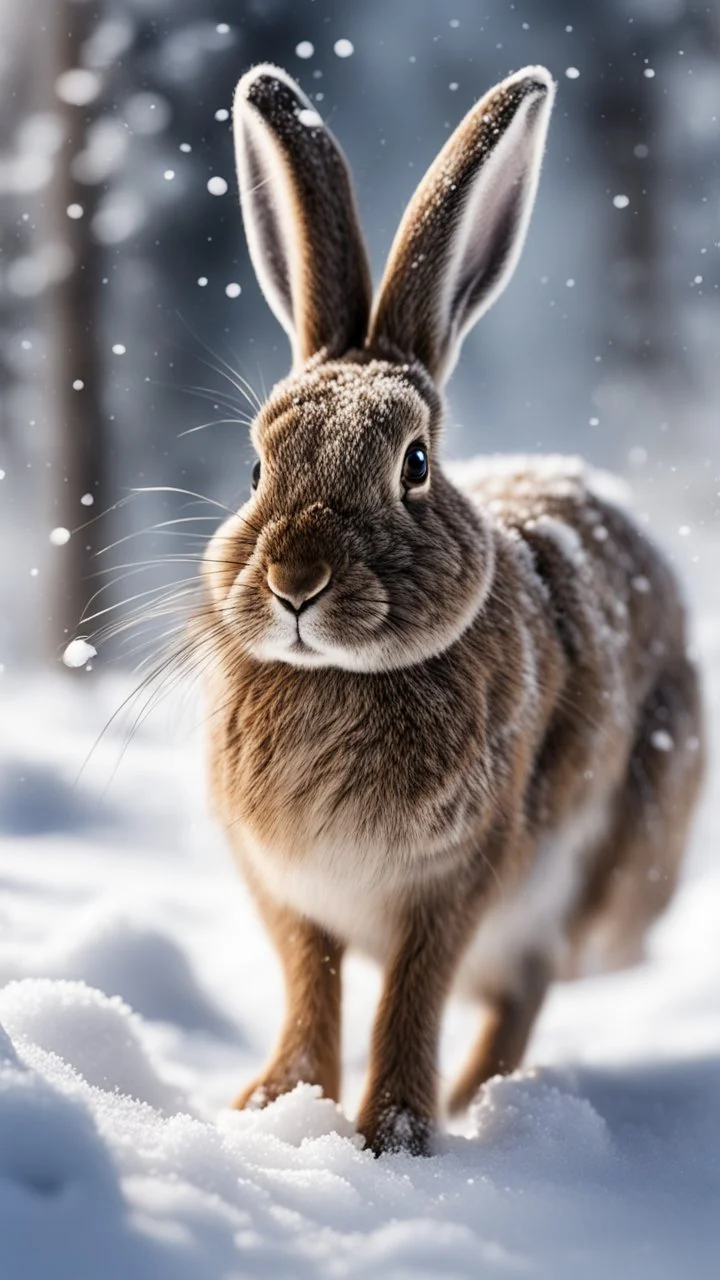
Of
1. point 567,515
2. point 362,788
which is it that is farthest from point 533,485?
point 362,788

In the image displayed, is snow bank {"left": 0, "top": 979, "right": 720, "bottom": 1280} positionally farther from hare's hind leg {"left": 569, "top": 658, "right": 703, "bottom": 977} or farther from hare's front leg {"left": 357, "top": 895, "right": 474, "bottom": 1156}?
hare's hind leg {"left": 569, "top": 658, "right": 703, "bottom": 977}

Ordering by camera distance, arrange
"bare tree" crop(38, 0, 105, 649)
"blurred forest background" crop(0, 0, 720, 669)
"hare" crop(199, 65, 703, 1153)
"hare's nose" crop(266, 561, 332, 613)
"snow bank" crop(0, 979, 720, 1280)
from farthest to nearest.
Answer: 1. "bare tree" crop(38, 0, 105, 649)
2. "blurred forest background" crop(0, 0, 720, 669)
3. "hare" crop(199, 65, 703, 1153)
4. "hare's nose" crop(266, 561, 332, 613)
5. "snow bank" crop(0, 979, 720, 1280)

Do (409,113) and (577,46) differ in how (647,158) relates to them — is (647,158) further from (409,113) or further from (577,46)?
(409,113)

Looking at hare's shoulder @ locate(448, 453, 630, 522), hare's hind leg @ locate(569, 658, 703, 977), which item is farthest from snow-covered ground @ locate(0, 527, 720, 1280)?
hare's shoulder @ locate(448, 453, 630, 522)

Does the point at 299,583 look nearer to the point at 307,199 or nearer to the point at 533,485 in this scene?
the point at 307,199

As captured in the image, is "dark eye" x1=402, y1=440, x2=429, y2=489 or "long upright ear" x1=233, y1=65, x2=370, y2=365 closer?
"dark eye" x1=402, y1=440, x2=429, y2=489

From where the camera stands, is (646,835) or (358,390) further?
(646,835)

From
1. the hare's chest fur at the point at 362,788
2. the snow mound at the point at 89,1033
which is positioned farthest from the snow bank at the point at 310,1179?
the hare's chest fur at the point at 362,788

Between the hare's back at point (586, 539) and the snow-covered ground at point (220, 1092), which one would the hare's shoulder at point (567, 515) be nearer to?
the hare's back at point (586, 539)
